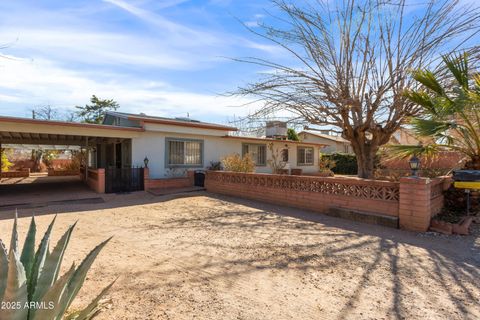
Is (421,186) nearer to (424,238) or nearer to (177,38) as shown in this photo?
(424,238)

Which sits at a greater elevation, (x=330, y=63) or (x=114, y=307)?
(x=330, y=63)

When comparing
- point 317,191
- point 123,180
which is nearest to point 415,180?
point 317,191

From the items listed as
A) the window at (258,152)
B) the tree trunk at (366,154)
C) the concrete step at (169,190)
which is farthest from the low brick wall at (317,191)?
the window at (258,152)

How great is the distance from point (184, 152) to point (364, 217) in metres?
10.0

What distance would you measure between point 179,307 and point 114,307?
0.69 m

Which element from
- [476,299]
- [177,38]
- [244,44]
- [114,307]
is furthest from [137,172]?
[476,299]

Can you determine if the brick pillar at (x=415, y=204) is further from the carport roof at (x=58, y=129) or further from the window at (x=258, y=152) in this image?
the window at (x=258, y=152)

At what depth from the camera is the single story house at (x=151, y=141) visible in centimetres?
1130

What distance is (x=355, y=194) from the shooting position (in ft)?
25.2

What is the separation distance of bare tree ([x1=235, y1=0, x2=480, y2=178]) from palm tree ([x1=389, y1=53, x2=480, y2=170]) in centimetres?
237

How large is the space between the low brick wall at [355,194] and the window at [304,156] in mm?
11619

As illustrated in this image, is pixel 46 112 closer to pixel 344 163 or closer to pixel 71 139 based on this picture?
pixel 71 139

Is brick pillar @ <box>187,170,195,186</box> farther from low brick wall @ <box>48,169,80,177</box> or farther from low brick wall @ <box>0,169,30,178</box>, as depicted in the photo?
low brick wall @ <box>0,169,30,178</box>

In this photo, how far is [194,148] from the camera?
1534 centimetres
